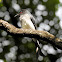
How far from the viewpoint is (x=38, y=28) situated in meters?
8.65

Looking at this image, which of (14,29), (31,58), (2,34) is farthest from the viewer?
(31,58)

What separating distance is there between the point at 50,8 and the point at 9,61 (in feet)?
13.9

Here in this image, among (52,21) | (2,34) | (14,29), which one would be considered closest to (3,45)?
(2,34)

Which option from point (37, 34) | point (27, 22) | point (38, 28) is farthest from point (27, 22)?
point (38, 28)

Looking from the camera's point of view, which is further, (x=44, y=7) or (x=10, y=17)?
(x=44, y=7)

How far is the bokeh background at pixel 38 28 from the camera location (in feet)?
27.3

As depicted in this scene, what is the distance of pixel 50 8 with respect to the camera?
8695 millimetres

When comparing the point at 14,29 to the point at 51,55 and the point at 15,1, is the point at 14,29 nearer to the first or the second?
the point at 15,1

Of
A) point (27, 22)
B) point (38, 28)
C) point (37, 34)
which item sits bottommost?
point (38, 28)

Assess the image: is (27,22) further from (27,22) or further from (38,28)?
(38,28)

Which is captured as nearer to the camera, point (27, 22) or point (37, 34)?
point (37, 34)

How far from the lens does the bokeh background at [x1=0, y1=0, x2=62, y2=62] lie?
27.3ft

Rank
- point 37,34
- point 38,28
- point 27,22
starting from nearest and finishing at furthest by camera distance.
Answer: point 37,34 → point 27,22 → point 38,28

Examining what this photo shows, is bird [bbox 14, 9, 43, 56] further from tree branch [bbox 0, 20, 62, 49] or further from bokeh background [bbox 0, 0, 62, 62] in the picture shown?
bokeh background [bbox 0, 0, 62, 62]
